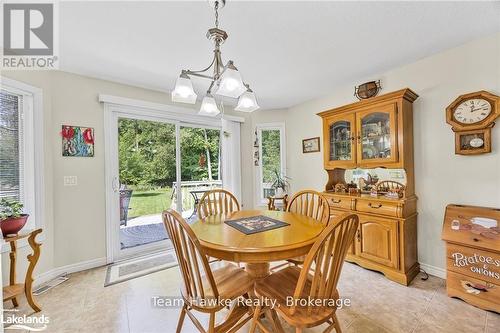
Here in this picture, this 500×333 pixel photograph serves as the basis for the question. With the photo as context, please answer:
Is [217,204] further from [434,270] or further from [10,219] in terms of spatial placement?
[434,270]

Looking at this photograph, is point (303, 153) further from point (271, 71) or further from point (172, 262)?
point (172, 262)

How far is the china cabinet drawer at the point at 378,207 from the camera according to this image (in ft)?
7.46

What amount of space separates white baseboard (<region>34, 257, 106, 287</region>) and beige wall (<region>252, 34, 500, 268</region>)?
373 centimetres

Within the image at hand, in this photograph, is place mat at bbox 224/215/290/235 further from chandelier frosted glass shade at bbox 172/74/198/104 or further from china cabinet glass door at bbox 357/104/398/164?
china cabinet glass door at bbox 357/104/398/164

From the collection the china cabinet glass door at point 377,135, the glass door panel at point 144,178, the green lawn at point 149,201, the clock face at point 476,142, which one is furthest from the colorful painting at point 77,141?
the clock face at point 476,142

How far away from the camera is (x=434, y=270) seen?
92.0 inches

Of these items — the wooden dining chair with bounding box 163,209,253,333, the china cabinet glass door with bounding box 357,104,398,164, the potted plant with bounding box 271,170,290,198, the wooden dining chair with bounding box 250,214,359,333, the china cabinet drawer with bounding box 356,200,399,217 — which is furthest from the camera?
the potted plant with bounding box 271,170,290,198

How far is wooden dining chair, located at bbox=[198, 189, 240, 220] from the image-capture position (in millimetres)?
Answer: 2355

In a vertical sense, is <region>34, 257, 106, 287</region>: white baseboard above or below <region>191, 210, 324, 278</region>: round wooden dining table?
below

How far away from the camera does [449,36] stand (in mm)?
2002

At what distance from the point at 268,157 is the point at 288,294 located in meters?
2.94

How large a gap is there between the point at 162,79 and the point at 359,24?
2224mm

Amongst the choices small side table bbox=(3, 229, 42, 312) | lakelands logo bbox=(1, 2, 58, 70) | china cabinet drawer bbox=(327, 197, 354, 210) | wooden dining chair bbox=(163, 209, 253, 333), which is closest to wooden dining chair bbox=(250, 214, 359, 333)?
wooden dining chair bbox=(163, 209, 253, 333)

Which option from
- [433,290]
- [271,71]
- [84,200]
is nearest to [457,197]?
[433,290]
